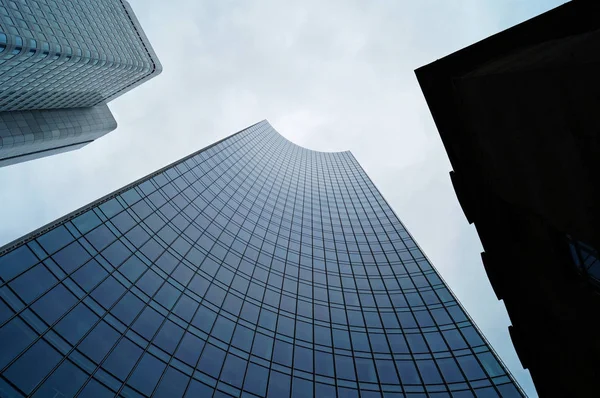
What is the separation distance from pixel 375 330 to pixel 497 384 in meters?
8.59

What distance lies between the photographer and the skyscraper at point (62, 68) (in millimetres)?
66250

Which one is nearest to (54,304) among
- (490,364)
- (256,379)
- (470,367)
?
(256,379)

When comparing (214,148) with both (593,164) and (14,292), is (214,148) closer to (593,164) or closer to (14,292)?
(14,292)

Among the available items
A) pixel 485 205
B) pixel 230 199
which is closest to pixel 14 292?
pixel 485 205

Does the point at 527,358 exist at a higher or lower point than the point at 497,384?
higher

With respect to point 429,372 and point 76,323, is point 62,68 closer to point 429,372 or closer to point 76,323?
point 76,323

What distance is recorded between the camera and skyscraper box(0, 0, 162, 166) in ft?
217

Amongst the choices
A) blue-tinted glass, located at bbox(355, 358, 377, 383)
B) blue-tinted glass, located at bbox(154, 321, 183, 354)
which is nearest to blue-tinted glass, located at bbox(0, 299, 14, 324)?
blue-tinted glass, located at bbox(154, 321, 183, 354)

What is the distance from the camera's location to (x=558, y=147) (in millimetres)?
7973

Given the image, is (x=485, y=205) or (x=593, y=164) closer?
(x=593, y=164)

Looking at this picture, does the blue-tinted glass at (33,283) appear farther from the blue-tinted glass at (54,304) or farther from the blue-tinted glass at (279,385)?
the blue-tinted glass at (279,385)

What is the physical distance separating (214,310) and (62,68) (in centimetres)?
8142

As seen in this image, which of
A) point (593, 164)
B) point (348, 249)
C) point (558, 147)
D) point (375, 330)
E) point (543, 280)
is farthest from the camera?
point (348, 249)

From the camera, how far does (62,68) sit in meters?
80.1
